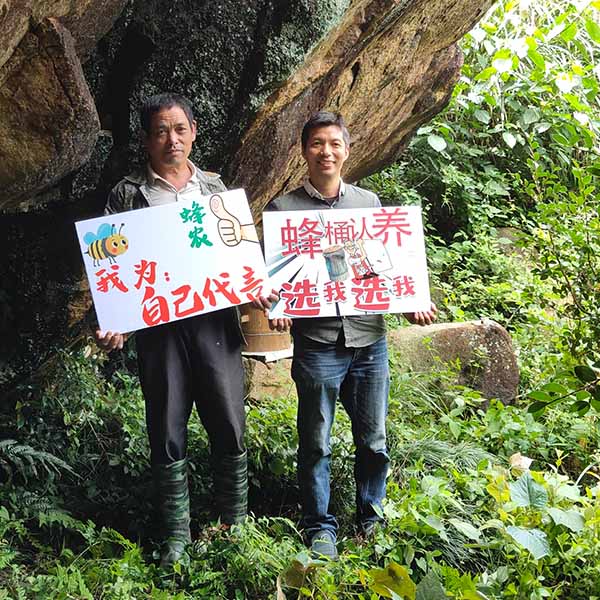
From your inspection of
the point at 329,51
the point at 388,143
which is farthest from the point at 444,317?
the point at 329,51

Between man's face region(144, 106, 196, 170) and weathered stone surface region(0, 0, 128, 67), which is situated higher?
weathered stone surface region(0, 0, 128, 67)

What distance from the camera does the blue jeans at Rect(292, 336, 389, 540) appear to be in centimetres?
335

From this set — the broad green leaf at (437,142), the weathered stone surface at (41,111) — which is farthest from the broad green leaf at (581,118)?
the weathered stone surface at (41,111)

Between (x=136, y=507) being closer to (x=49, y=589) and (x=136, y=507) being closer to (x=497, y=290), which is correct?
(x=49, y=589)

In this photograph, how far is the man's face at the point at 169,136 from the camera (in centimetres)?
322

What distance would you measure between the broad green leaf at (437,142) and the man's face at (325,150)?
5509 mm

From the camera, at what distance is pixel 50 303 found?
411 cm

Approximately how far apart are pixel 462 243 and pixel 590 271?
5.06m

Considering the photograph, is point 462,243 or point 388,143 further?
point 462,243

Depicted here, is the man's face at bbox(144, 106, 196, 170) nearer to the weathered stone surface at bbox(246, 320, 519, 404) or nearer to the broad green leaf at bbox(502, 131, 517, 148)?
the weathered stone surface at bbox(246, 320, 519, 404)

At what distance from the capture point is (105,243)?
316 centimetres

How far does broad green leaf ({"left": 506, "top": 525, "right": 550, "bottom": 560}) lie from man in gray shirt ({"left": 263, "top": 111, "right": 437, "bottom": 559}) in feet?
2.14

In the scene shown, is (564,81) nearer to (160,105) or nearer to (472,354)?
(472,354)

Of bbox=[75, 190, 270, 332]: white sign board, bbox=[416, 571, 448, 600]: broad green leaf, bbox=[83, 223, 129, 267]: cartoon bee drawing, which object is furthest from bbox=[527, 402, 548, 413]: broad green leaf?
bbox=[83, 223, 129, 267]: cartoon bee drawing
